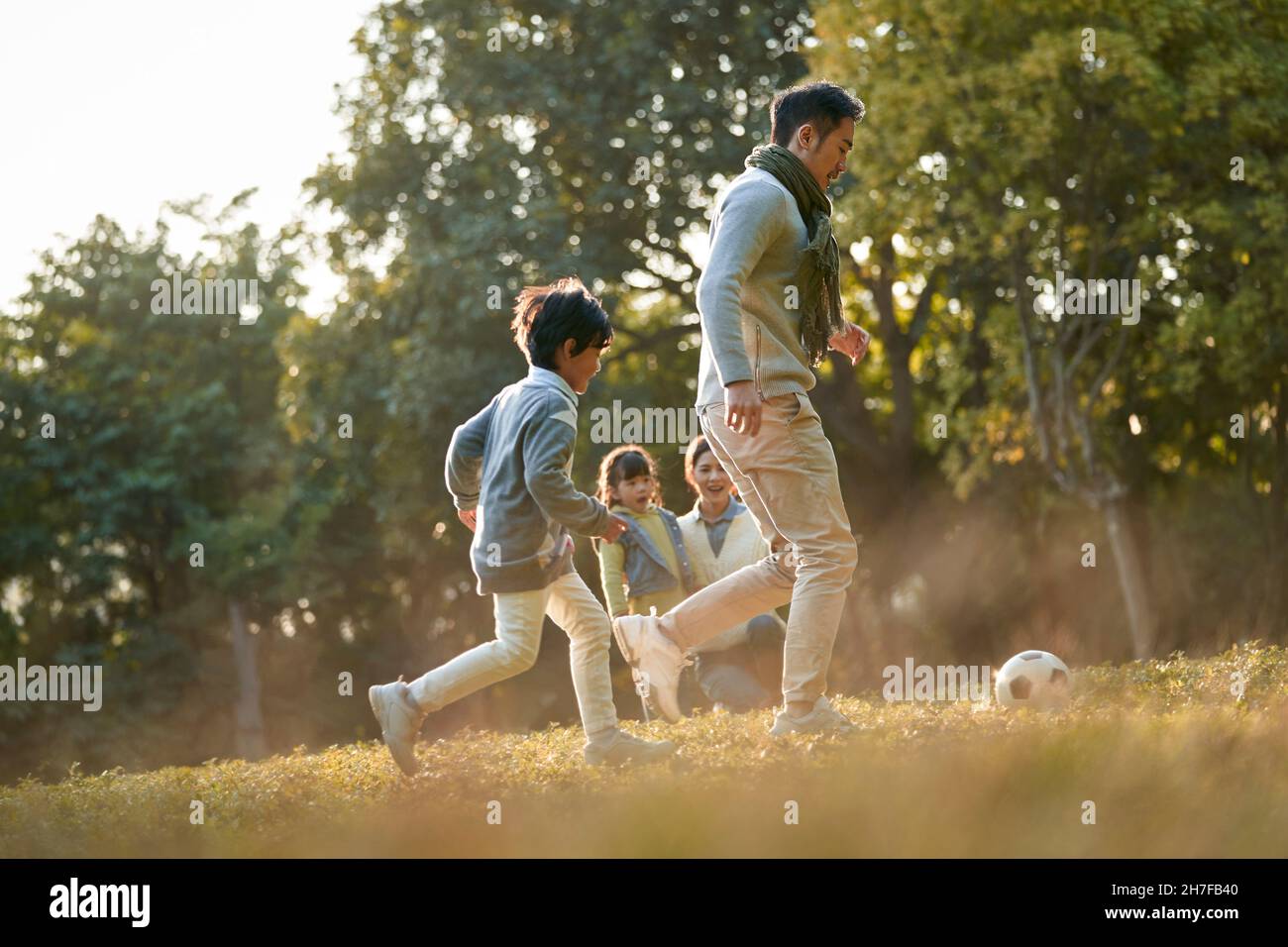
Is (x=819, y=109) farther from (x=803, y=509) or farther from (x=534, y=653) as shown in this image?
(x=534, y=653)

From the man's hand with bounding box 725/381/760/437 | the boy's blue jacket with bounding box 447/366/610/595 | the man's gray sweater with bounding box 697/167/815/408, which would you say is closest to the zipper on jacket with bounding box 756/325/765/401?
the man's gray sweater with bounding box 697/167/815/408

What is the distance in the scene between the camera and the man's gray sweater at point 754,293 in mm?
5738

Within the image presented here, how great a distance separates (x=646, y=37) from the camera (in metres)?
22.3

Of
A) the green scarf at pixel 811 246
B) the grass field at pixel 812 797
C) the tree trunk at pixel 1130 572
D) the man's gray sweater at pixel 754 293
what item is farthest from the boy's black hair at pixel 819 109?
the tree trunk at pixel 1130 572

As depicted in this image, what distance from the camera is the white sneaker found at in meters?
6.85

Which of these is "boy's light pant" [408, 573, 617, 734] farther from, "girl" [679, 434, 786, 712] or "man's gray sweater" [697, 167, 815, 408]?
"girl" [679, 434, 786, 712]

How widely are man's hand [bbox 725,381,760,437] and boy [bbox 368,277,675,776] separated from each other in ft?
2.40

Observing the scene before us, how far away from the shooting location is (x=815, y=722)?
603cm

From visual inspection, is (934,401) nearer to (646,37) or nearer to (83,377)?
(646,37)

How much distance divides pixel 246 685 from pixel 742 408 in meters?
27.0

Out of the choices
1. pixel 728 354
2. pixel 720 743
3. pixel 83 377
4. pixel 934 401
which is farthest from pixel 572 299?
pixel 83 377

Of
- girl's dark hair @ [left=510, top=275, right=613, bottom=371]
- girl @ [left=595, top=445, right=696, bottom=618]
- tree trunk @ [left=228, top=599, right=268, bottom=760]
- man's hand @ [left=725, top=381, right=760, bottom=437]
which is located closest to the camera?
man's hand @ [left=725, top=381, right=760, bottom=437]
